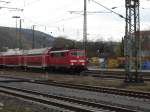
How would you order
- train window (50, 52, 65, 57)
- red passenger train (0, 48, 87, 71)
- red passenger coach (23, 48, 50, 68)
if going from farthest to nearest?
red passenger coach (23, 48, 50, 68), train window (50, 52, 65, 57), red passenger train (0, 48, 87, 71)

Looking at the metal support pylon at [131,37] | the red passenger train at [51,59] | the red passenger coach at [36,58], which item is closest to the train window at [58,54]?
the red passenger train at [51,59]

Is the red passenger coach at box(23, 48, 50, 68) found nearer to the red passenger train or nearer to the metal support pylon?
the red passenger train

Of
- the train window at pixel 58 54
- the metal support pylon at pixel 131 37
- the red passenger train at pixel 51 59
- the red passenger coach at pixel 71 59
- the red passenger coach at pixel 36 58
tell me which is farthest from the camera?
the red passenger coach at pixel 36 58

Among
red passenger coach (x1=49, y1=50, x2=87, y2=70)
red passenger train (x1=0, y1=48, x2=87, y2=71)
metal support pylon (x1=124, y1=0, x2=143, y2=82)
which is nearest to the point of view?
metal support pylon (x1=124, y1=0, x2=143, y2=82)

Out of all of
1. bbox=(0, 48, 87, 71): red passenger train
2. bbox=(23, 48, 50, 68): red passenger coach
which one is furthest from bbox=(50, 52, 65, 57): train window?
bbox=(23, 48, 50, 68): red passenger coach

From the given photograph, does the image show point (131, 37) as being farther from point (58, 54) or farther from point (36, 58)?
point (36, 58)

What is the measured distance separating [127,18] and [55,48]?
83.2ft

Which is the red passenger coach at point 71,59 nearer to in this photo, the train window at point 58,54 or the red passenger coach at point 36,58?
the train window at point 58,54

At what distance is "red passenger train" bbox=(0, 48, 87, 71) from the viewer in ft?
165

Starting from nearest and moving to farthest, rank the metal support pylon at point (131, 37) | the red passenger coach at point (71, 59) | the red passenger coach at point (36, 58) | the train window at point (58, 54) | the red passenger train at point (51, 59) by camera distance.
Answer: the metal support pylon at point (131, 37) → the red passenger coach at point (71, 59) → the red passenger train at point (51, 59) → the train window at point (58, 54) → the red passenger coach at point (36, 58)

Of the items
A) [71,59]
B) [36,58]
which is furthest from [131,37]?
[36,58]

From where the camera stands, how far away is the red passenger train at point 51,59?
50.2 m

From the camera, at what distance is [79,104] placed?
1922 cm

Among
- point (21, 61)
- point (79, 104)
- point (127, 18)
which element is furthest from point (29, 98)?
point (21, 61)
